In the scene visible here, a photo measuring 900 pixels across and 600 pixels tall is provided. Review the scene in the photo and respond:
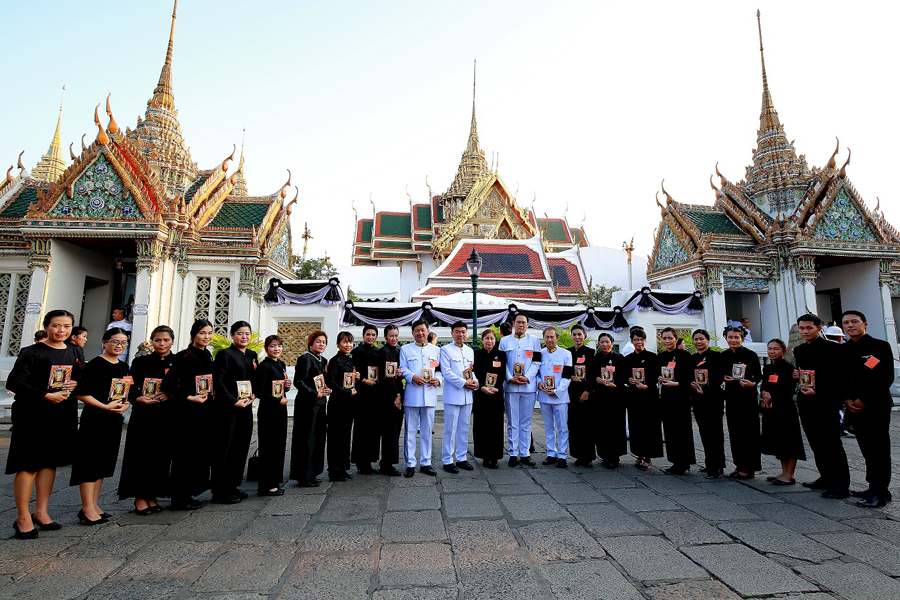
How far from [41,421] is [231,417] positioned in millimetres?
1231

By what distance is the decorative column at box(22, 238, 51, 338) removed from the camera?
33.1 feet

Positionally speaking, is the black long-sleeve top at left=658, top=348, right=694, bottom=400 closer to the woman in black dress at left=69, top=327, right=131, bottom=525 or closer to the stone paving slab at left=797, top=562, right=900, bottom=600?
the stone paving slab at left=797, top=562, right=900, bottom=600

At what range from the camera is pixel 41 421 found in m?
3.32

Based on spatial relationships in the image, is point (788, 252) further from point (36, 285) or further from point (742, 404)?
point (36, 285)

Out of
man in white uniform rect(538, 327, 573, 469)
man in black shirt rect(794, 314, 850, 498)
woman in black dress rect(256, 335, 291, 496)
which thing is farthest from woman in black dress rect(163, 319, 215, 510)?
man in black shirt rect(794, 314, 850, 498)

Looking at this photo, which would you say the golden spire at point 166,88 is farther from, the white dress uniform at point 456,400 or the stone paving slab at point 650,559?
the stone paving slab at point 650,559

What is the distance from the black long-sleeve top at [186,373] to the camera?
381 cm

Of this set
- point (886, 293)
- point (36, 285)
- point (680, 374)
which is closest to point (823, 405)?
point (680, 374)

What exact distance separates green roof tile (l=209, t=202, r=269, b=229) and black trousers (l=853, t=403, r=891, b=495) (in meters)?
12.6

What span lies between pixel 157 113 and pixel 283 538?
1544 centimetres

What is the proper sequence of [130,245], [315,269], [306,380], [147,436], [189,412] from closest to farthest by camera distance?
[147,436] < [189,412] < [306,380] < [130,245] < [315,269]

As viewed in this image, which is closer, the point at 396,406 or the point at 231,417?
the point at 231,417

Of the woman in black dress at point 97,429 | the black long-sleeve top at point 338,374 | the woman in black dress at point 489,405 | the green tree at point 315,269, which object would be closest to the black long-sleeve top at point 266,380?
the black long-sleeve top at point 338,374

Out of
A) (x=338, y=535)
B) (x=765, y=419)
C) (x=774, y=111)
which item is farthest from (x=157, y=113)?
(x=774, y=111)
